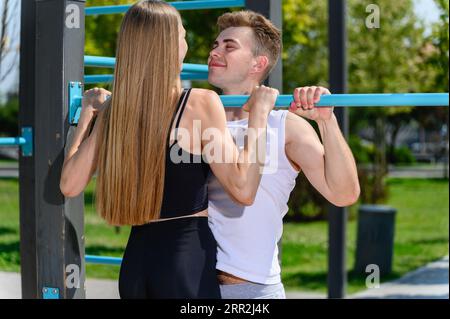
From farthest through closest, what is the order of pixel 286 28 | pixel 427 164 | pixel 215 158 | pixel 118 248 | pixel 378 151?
pixel 427 164
pixel 378 151
pixel 286 28
pixel 118 248
pixel 215 158

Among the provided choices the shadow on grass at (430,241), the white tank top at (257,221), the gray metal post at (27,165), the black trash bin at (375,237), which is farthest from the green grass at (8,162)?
the white tank top at (257,221)

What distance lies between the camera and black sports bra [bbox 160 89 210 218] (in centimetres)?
200

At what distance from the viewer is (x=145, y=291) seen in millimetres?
2045

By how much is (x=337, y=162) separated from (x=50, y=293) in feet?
3.60

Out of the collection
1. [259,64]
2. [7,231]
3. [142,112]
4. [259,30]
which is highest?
[259,30]

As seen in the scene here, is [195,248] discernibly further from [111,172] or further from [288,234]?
[288,234]

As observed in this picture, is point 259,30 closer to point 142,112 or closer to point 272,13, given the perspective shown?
point 142,112

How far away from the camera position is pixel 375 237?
7832 mm

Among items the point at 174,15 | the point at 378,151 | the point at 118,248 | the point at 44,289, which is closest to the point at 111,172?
the point at 174,15

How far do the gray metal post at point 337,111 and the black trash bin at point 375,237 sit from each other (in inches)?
89.0

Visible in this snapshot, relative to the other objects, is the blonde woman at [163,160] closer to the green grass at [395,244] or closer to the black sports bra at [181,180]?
the black sports bra at [181,180]

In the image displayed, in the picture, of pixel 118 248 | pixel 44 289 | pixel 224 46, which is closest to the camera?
pixel 224 46

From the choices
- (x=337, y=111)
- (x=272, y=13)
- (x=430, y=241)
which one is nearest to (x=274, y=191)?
(x=272, y=13)

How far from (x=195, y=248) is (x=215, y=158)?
9.3 inches
